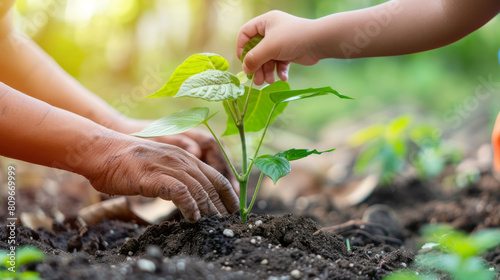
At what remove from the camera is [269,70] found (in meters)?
1.46

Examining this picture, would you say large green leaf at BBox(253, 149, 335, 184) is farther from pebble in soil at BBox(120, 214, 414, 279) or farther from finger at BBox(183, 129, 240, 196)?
finger at BBox(183, 129, 240, 196)

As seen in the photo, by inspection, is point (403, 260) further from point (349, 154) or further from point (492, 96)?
point (492, 96)

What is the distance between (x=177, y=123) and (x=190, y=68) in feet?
0.54

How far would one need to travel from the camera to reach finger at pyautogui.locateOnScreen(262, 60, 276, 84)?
4.75ft

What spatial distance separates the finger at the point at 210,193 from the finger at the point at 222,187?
0.02 m

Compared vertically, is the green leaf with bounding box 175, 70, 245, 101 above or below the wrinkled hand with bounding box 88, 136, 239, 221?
above

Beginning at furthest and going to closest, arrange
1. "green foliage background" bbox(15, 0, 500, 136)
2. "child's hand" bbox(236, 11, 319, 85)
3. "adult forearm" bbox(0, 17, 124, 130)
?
"green foliage background" bbox(15, 0, 500, 136)
"adult forearm" bbox(0, 17, 124, 130)
"child's hand" bbox(236, 11, 319, 85)

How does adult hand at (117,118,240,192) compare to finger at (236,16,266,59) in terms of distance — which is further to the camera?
adult hand at (117,118,240,192)

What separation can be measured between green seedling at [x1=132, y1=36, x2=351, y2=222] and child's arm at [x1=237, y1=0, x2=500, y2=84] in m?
0.07

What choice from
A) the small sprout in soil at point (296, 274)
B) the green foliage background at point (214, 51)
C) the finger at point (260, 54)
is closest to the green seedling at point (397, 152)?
the finger at point (260, 54)

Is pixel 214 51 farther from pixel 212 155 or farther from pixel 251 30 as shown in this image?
pixel 251 30

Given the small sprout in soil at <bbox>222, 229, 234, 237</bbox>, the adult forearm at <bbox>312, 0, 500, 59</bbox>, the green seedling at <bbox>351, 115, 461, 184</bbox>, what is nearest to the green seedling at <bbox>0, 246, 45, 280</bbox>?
the small sprout in soil at <bbox>222, 229, 234, 237</bbox>

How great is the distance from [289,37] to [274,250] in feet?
1.87

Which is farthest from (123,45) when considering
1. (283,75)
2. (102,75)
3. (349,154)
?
(283,75)
